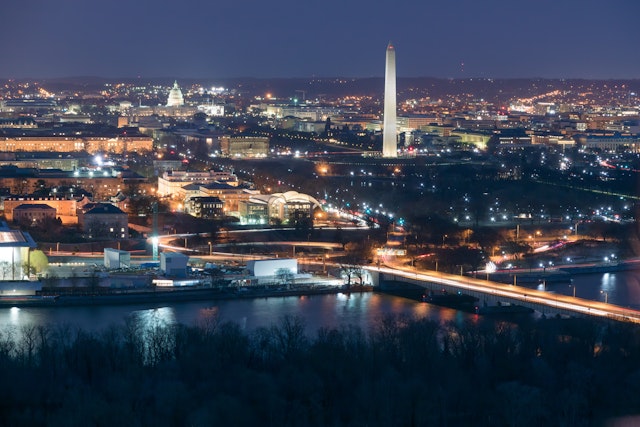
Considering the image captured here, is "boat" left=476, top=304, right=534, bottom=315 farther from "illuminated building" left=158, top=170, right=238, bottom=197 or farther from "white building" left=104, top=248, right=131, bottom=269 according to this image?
"illuminated building" left=158, top=170, right=238, bottom=197

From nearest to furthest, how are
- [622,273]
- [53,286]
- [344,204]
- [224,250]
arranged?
[53,286], [622,273], [224,250], [344,204]

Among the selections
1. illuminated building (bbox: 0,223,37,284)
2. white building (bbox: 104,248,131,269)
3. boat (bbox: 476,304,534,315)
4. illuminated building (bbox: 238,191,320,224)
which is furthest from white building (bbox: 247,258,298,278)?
illuminated building (bbox: 238,191,320,224)

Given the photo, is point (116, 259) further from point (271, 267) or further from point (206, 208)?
point (206, 208)

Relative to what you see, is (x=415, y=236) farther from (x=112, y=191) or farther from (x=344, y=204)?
(x=112, y=191)

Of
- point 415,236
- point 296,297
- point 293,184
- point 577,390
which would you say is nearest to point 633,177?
point 293,184

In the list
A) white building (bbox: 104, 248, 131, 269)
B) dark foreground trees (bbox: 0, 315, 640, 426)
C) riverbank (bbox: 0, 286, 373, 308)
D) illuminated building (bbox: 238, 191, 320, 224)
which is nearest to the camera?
dark foreground trees (bbox: 0, 315, 640, 426)

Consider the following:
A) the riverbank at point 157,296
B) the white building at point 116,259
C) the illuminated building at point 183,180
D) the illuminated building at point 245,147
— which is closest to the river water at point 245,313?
the riverbank at point 157,296

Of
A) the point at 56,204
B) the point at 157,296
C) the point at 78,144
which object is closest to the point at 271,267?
the point at 157,296
